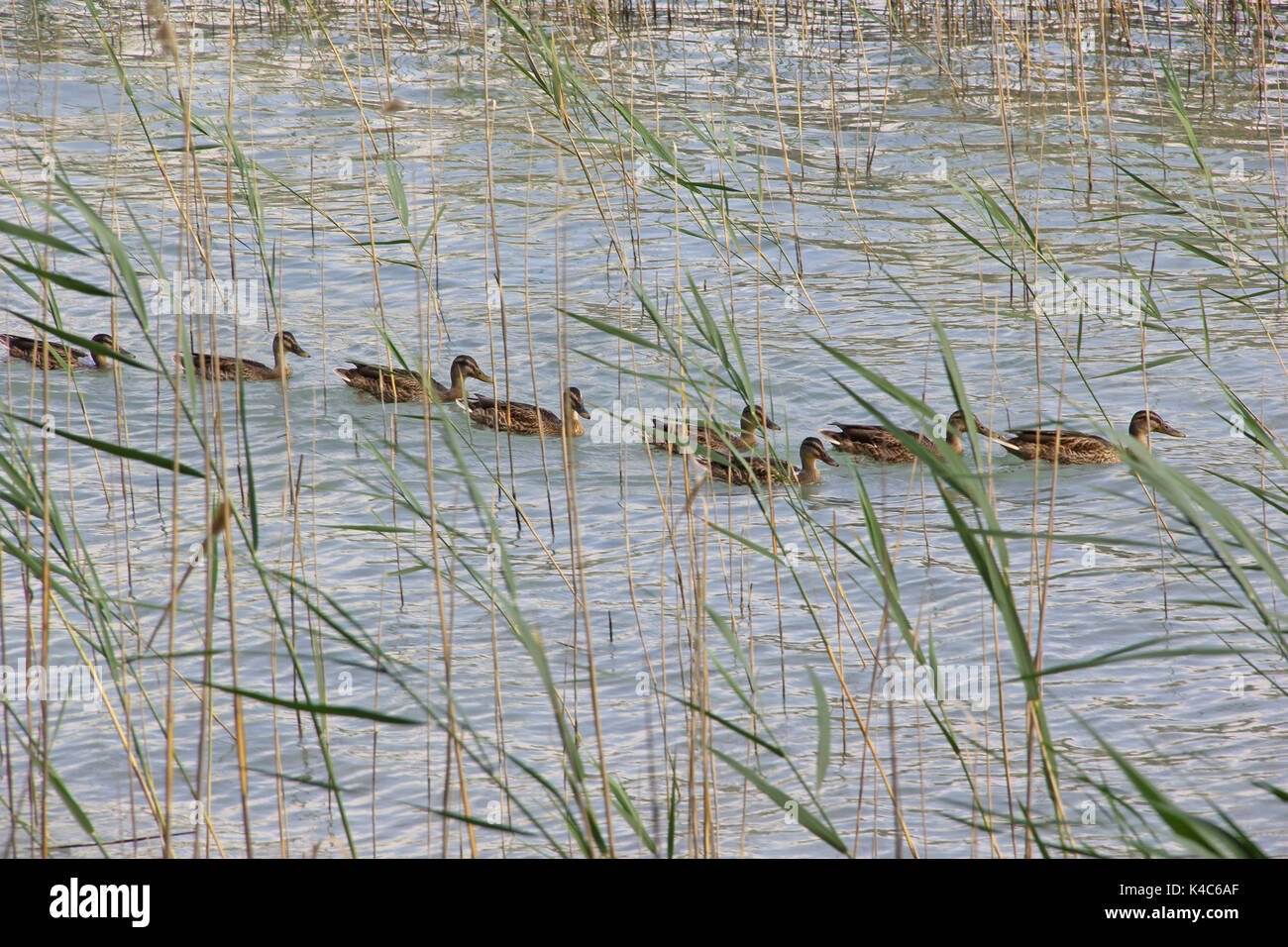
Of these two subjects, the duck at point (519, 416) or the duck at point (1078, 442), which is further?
the duck at point (519, 416)

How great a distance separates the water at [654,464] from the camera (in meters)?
4.08

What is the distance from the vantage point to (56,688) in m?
4.50

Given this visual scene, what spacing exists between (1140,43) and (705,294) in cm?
882

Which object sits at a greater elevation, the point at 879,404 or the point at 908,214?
the point at 908,214

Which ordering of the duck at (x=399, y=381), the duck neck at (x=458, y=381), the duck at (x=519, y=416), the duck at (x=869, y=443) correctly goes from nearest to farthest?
the duck at (x=519, y=416) < the duck at (x=869, y=443) < the duck at (x=399, y=381) < the duck neck at (x=458, y=381)

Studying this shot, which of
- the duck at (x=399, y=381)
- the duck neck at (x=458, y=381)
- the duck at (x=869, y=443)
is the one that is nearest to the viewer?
the duck at (x=869, y=443)

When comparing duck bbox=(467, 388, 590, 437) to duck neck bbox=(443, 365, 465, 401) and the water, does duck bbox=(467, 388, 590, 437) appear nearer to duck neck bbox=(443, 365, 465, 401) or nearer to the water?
the water

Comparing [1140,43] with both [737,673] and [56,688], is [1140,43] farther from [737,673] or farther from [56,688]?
[56,688]

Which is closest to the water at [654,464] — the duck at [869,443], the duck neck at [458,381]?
the duck at [869,443]

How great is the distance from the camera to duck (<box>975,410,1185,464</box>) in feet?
23.2

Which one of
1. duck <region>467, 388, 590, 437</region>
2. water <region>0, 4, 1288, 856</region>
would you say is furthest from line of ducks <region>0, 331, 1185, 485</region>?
water <region>0, 4, 1288, 856</region>

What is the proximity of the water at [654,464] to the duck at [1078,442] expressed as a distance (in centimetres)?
18

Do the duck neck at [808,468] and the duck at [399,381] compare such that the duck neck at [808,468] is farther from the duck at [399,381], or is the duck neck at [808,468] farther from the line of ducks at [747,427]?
the duck at [399,381]
